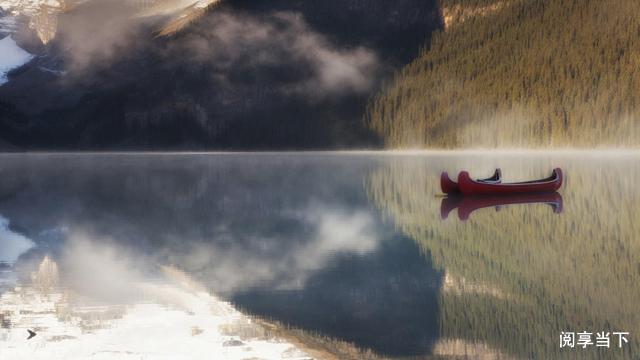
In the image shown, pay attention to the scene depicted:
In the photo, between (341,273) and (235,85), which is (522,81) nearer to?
(235,85)

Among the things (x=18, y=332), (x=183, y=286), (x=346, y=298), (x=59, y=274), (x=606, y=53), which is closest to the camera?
(x=18, y=332)

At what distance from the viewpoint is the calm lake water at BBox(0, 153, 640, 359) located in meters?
13.8

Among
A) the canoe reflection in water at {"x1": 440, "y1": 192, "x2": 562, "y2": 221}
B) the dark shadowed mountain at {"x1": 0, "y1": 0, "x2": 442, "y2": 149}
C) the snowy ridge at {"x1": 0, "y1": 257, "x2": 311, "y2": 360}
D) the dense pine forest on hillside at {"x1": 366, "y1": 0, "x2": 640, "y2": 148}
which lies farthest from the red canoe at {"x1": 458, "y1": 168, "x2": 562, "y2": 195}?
the dark shadowed mountain at {"x1": 0, "y1": 0, "x2": 442, "y2": 149}

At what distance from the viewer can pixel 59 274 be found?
776 inches

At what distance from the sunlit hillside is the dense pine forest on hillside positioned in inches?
4546

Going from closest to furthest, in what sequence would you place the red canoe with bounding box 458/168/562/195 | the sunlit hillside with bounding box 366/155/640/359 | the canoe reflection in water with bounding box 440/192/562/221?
the sunlit hillside with bounding box 366/155/640/359 < the canoe reflection in water with bounding box 440/192/562/221 < the red canoe with bounding box 458/168/562/195

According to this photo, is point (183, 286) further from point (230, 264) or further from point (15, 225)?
point (15, 225)

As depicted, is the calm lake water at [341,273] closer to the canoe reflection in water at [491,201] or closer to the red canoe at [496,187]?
the canoe reflection in water at [491,201]

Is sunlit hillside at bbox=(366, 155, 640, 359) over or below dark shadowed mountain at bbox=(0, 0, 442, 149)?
below

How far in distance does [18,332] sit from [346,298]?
5763 mm

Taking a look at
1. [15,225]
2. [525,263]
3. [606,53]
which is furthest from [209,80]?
[525,263]

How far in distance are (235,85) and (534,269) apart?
171489mm

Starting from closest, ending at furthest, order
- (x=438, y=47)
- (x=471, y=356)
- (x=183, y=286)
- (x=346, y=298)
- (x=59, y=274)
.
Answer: (x=471, y=356)
(x=346, y=298)
(x=183, y=286)
(x=59, y=274)
(x=438, y=47)

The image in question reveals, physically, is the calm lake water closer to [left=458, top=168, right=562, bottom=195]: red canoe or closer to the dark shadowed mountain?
[left=458, top=168, right=562, bottom=195]: red canoe
